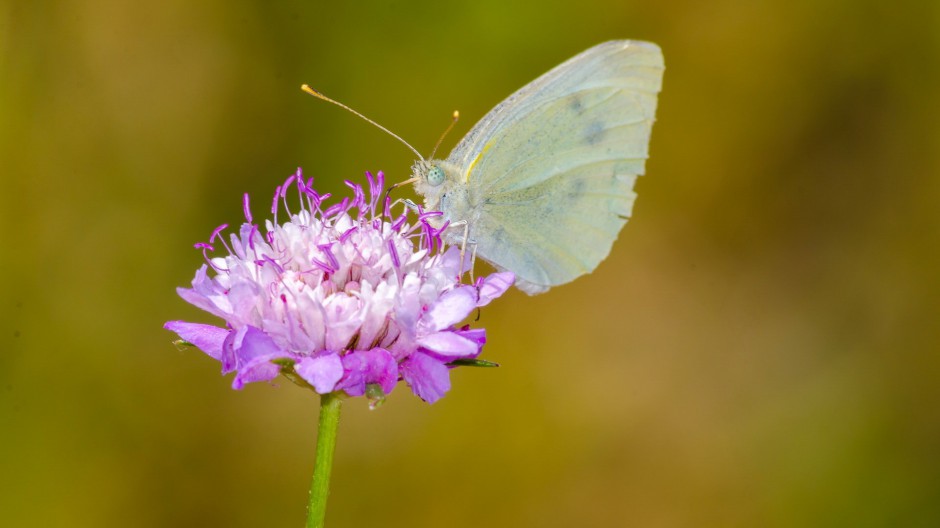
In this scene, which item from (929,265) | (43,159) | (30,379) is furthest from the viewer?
(929,265)

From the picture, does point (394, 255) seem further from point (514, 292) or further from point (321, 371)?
point (514, 292)

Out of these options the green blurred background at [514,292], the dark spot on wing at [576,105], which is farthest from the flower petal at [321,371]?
the green blurred background at [514,292]

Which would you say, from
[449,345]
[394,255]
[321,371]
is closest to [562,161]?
[394,255]

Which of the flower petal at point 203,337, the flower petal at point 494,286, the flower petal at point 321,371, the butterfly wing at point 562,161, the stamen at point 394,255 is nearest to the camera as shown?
the flower petal at point 321,371

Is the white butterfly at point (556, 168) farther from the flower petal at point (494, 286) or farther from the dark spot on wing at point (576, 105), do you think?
the flower petal at point (494, 286)

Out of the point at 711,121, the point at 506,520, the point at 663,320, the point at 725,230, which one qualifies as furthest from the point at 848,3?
the point at 506,520

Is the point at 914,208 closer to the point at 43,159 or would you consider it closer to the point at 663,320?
the point at 663,320
